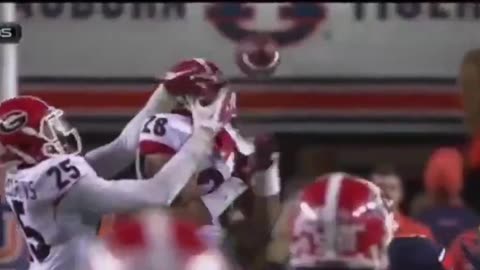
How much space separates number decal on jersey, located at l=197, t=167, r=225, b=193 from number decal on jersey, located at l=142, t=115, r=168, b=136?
0.23m

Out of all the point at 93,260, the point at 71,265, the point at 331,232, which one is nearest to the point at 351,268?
the point at 331,232

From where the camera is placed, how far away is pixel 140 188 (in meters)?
5.61

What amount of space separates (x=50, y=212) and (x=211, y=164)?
703mm

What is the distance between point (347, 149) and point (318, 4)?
2.45 feet

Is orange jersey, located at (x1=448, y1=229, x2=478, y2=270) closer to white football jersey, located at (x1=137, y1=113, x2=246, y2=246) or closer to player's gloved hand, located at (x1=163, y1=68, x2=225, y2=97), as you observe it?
white football jersey, located at (x1=137, y1=113, x2=246, y2=246)

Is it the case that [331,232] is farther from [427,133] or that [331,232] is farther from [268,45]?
[427,133]

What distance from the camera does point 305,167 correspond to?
374 inches

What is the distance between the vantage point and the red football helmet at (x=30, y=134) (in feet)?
19.2

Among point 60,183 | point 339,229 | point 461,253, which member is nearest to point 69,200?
point 60,183

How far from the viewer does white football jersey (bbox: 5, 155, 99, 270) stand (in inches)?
225

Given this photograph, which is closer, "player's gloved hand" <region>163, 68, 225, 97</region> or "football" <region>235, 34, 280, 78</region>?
"player's gloved hand" <region>163, 68, 225, 97</region>

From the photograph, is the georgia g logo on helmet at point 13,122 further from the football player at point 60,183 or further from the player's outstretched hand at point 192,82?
the player's outstretched hand at point 192,82

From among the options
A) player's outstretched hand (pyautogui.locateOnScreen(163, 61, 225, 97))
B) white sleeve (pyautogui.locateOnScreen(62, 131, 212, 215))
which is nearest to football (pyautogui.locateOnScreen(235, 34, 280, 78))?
player's outstretched hand (pyautogui.locateOnScreen(163, 61, 225, 97))

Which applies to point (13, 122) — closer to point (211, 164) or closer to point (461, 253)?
point (211, 164)
